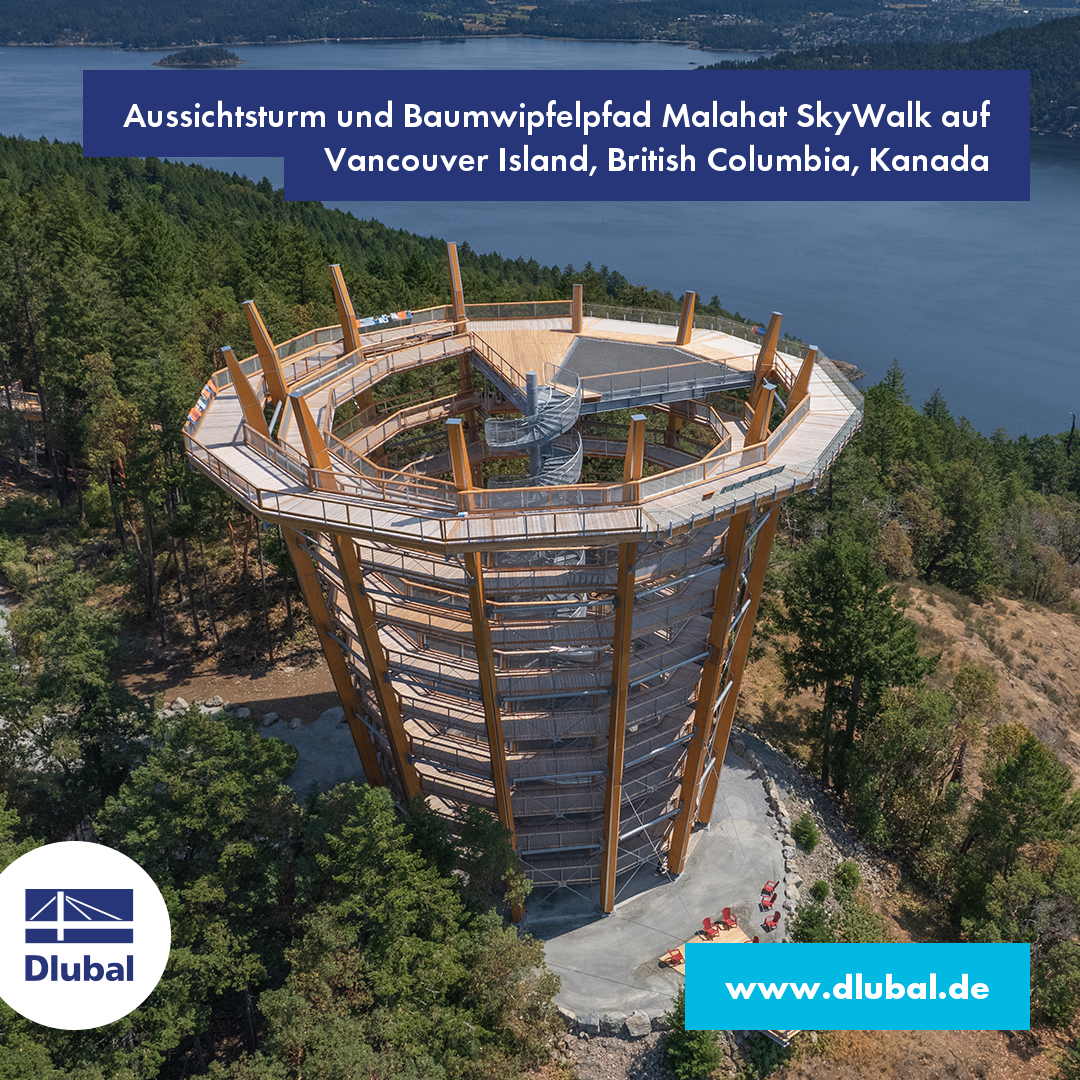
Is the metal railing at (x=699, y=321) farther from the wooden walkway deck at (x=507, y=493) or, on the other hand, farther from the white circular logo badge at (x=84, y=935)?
the white circular logo badge at (x=84, y=935)

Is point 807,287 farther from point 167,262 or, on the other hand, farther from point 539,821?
point 539,821

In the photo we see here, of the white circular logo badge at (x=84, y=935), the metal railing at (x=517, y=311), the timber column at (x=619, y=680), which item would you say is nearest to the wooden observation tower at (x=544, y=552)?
the timber column at (x=619, y=680)

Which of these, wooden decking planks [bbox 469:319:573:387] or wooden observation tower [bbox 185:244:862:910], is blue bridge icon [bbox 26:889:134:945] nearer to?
wooden observation tower [bbox 185:244:862:910]

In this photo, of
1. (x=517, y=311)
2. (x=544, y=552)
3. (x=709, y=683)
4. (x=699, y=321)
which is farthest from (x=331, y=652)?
(x=699, y=321)

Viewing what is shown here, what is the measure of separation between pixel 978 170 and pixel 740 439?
2544cm

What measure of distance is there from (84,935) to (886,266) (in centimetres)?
15459

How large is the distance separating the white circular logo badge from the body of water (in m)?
113

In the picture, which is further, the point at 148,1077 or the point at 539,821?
the point at 539,821

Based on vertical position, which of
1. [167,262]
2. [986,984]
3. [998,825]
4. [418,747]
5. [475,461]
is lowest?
[986,984]

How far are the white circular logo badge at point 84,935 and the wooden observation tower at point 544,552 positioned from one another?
9745mm

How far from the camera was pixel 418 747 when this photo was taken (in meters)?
33.7

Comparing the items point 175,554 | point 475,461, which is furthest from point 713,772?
point 175,554

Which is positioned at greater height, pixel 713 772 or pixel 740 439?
pixel 740 439

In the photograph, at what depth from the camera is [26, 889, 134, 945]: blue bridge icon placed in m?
27.6
